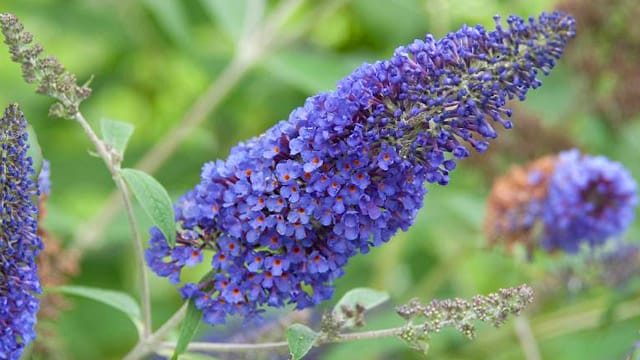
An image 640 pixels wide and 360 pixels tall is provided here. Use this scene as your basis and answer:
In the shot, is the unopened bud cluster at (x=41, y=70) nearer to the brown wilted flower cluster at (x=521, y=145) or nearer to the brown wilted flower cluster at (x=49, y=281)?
the brown wilted flower cluster at (x=49, y=281)

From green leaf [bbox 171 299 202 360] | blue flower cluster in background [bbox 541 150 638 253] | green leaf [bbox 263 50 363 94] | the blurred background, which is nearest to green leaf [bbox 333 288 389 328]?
green leaf [bbox 171 299 202 360]

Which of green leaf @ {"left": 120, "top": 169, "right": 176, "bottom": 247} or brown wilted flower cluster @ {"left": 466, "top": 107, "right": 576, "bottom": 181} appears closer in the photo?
green leaf @ {"left": 120, "top": 169, "right": 176, "bottom": 247}

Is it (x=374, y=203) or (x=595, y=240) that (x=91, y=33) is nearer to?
(x=595, y=240)

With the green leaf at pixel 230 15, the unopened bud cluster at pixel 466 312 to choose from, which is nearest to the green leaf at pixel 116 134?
the unopened bud cluster at pixel 466 312

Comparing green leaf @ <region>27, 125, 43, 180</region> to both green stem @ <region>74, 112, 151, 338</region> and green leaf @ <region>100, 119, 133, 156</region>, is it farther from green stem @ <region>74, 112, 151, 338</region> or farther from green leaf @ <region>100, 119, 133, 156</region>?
green leaf @ <region>100, 119, 133, 156</region>

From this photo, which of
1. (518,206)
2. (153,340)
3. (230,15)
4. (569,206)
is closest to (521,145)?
(518,206)
